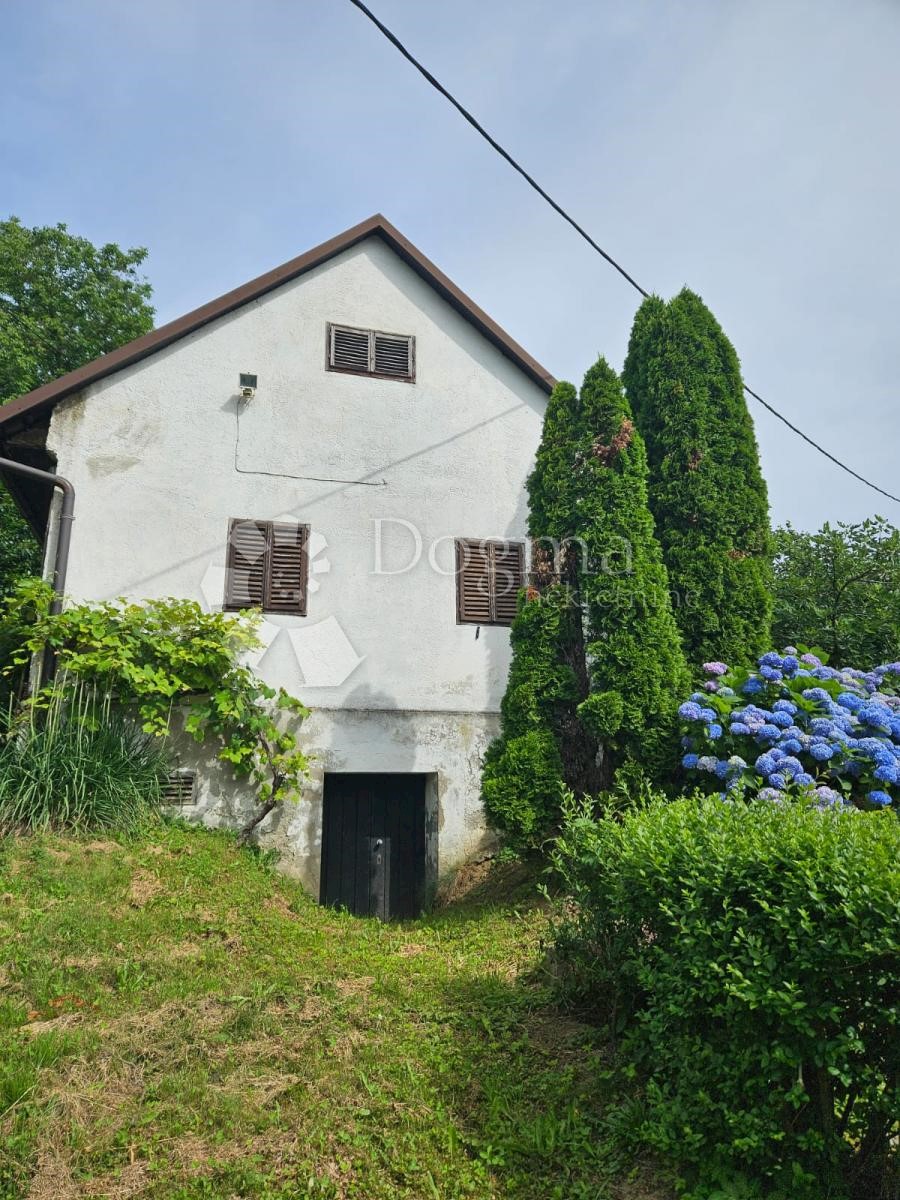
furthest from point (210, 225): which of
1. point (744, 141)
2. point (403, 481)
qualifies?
point (744, 141)

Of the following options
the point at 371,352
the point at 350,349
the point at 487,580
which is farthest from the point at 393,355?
the point at 487,580

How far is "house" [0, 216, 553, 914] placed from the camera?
8.75 m

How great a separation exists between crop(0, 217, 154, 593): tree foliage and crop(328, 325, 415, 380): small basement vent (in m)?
10.0

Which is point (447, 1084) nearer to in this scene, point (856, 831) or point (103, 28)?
point (856, 831)

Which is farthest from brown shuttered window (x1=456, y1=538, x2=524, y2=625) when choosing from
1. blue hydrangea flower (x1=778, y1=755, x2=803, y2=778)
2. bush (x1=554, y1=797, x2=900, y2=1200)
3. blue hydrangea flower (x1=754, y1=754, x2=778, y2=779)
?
bush (x1=554, y1=797, x2=900, y2=1200)

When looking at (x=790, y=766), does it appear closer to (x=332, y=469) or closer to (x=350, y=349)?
(x=332, y=469)

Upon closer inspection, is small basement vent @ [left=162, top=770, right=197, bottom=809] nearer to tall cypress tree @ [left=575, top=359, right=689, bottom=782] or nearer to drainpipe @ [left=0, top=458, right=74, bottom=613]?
drainpipe @ [left=0, top=458, right=74, bottom=613]

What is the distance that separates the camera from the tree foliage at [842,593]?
978cm

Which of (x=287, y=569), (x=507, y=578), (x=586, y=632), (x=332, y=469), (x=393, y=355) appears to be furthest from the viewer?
(x=393, y=355)

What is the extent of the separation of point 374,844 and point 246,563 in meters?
3.33

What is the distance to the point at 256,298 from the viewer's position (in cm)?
976

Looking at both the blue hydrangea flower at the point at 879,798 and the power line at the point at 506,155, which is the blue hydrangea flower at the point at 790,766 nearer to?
the blue hydrangea flower at the point at 879,798

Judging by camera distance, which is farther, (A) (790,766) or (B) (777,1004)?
(A) (790,766)

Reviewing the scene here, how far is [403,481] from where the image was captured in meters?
9.74
